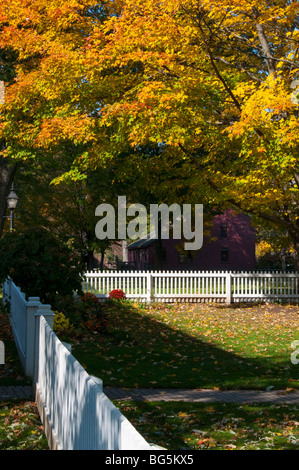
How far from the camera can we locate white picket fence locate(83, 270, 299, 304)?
22.8 m

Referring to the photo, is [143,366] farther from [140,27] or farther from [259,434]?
[140,27]

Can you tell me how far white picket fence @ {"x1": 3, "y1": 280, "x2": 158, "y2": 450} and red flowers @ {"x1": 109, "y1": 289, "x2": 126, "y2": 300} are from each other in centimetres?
1314

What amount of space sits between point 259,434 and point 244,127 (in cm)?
993

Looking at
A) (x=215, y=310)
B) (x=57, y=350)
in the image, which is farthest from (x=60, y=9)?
(x=57, y=350)

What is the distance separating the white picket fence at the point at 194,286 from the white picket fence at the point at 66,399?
1389 centimetres

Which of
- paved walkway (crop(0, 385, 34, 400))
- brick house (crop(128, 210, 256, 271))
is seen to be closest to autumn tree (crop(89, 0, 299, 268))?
paved walkway (crop(0, 385, 34, 400))

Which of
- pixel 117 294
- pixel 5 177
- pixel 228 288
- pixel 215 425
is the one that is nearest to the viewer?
pixel 215 425

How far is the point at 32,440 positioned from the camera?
5969 mm

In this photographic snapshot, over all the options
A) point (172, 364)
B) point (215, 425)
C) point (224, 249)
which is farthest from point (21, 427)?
→ point (224, 249)

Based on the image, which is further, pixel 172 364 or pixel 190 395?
pixel 172 364

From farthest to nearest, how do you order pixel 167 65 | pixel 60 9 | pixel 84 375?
pixel 60 9
pixel 167 65
pixel 84 375

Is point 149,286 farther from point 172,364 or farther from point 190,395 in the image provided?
point 190,395

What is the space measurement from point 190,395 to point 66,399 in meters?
3.87

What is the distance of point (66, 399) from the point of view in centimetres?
499
